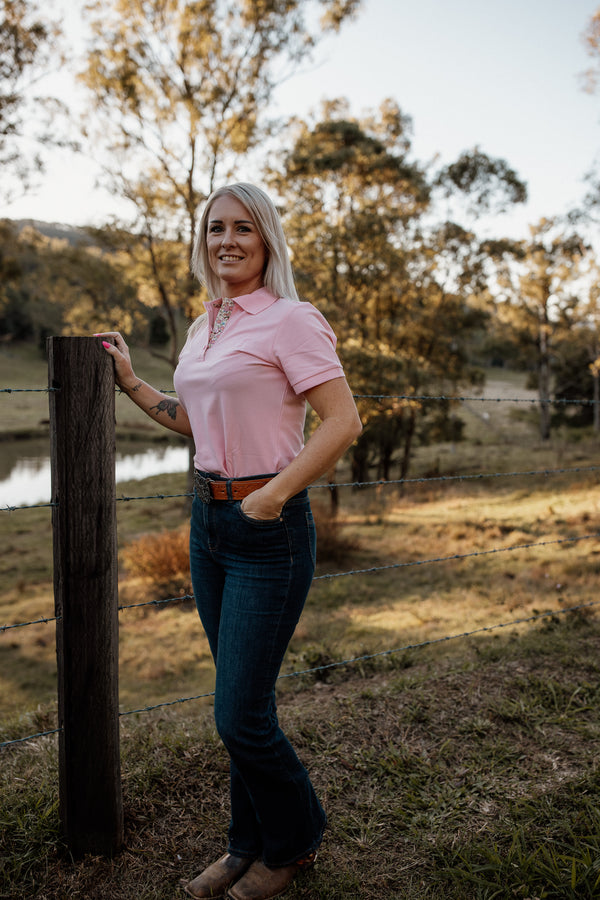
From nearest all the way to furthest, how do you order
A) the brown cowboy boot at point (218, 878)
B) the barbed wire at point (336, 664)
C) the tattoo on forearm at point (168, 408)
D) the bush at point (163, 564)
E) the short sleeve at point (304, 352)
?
1. the short sleeve at point (304, 352)
2. the brown cowboy boot at point (218, 878)
3. the tattoo on forearm at point (168, 408)
4. the barbed wire at point (336, 664)
5. the bush at point (163, 564)

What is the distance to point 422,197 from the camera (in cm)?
1888

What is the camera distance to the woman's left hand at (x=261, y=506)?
1.73 metres

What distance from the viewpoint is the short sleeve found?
1718mm

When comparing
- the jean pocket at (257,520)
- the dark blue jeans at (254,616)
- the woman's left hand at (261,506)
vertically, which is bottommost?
the dark blue jeans at (254,616)

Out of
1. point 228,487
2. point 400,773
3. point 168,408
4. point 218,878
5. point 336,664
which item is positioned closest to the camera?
point 228,487

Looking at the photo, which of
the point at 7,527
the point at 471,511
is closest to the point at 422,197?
the point at 471,511

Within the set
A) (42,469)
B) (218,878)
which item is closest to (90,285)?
(42,469)

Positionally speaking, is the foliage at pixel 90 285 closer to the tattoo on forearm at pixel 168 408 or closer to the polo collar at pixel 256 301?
the tattoo on forearm at pixel 168 408

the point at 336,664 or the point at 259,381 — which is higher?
the point at 259,381

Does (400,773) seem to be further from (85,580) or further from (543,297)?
(543,297)

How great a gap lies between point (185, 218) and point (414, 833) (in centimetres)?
1368

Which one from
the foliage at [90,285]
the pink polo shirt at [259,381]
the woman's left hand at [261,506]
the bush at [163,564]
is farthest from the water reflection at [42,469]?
the woman's left hand at [261,506]

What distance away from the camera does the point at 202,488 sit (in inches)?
75.0

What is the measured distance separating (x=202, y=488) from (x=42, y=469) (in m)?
23.6
